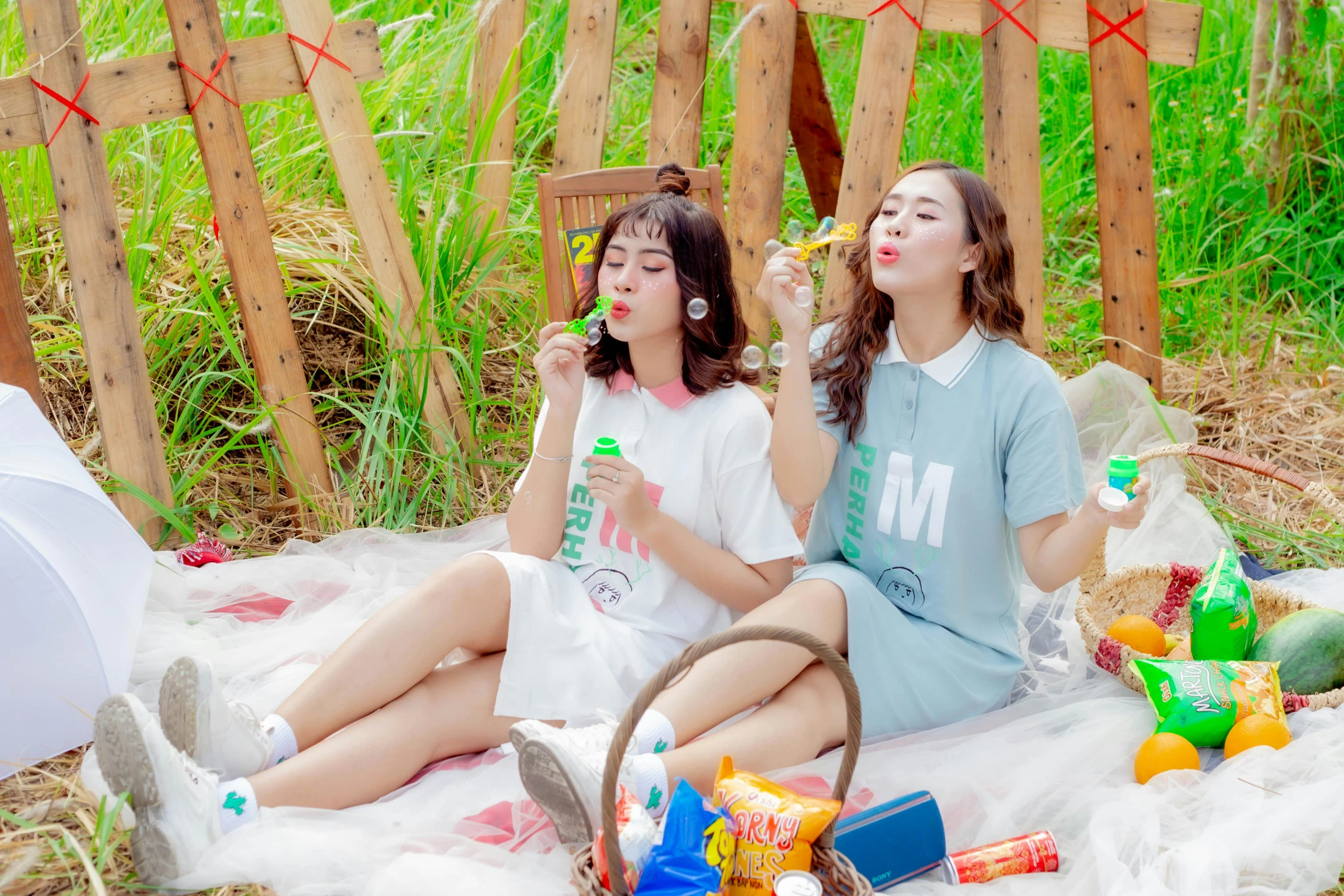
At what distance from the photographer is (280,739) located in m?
1.98

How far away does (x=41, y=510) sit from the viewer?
2072mm

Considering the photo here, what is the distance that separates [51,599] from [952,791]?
5.20 feet

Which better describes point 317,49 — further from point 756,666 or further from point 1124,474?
point 1124,474

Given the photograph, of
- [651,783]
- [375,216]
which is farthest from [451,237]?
[651,783]

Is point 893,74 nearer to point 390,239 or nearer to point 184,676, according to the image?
point 390,239

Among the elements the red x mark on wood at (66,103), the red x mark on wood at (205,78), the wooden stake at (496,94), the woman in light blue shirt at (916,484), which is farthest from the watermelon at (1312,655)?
the red x mark on wood at (66,103)

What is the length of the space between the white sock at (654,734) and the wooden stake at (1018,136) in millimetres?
1958

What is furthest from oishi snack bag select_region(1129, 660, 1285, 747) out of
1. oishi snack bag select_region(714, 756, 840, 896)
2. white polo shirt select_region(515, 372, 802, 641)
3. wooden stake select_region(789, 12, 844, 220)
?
wooden stake select_region(789, 12, 844, 220)

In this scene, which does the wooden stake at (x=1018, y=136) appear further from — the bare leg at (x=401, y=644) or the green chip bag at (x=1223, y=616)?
the bare leg at (x=401, y=644)

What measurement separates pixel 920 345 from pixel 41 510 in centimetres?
165

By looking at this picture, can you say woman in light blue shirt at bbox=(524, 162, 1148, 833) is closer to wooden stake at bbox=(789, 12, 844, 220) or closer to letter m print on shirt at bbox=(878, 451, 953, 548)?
letter m print on shirt at bbox=(878, 451, 953, 548)

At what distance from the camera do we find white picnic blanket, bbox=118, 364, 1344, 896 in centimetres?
174

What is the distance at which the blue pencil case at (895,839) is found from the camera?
1.75m

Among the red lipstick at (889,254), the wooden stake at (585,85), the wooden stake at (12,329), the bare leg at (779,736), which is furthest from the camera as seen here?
the wooden stake at (585,85)
